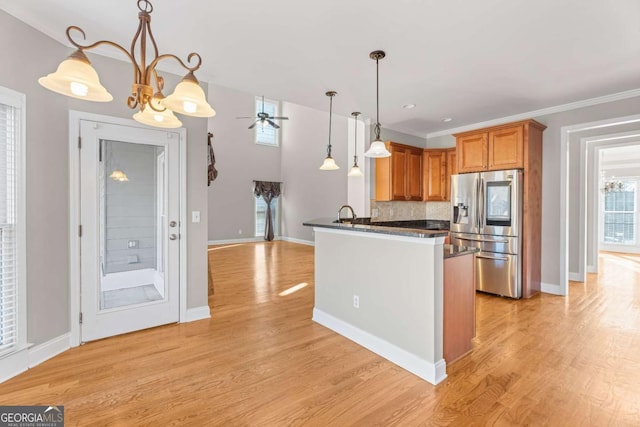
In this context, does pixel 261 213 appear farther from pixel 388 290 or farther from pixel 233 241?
pixel 388 290

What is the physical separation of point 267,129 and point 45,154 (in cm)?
871

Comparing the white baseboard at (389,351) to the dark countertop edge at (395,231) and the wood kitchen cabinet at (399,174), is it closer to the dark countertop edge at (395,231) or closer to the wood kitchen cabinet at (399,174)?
the dark countertop edge at (395,231)

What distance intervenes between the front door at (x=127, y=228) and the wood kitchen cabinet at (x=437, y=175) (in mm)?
4281

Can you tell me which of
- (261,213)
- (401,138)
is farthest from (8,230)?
(261,213)

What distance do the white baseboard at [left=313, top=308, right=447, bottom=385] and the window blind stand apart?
256 cm

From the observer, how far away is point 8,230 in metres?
2.27

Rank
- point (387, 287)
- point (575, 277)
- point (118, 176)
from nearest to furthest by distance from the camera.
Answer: point (387, 287) → point (118, 176) → point (575, 277)

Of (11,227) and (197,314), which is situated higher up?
(11,227)

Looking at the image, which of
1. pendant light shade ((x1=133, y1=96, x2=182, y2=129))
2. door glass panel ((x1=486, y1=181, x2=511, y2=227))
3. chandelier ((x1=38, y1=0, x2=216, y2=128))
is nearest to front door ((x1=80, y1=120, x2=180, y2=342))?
pendant light shade ((x1=133, y1=96, x2=182, y2=129))

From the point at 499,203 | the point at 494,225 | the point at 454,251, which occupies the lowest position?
the point at 454,251

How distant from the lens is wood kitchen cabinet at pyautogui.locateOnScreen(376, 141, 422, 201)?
5.14 metres

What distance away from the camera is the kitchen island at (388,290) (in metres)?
2.29

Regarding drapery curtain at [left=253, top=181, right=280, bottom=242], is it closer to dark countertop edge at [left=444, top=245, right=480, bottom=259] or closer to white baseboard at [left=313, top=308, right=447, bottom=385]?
white baseboard at [left=313, top=308, right=447, bottom=385]

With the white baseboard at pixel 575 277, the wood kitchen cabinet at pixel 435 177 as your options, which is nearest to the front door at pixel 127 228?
the wood kitchen cabinet at pixel 435 177
